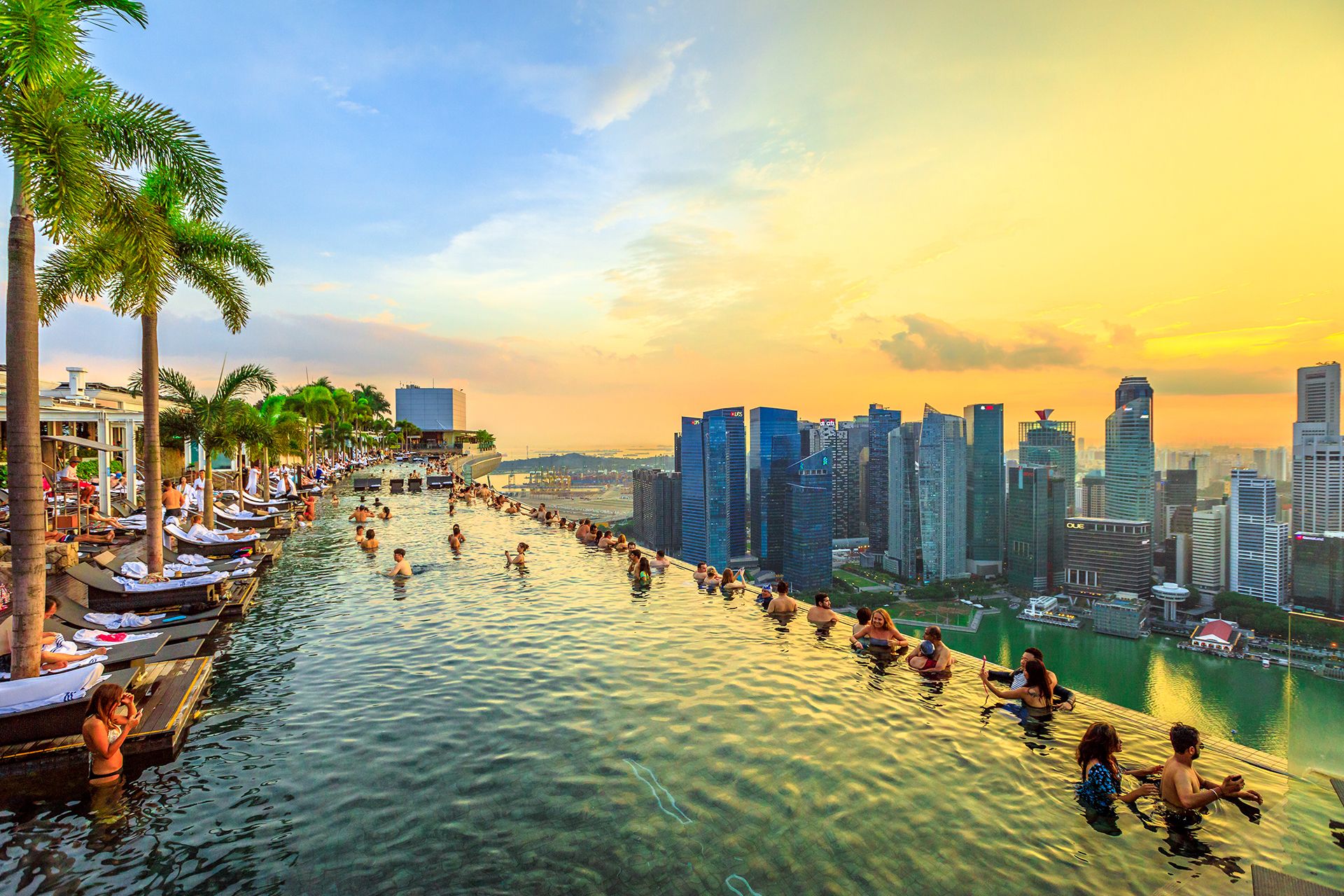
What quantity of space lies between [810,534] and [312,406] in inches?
2433

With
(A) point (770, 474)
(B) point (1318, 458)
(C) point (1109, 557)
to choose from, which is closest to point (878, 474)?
(A) point (770, 474)

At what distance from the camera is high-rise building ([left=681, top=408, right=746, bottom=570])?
8744cm

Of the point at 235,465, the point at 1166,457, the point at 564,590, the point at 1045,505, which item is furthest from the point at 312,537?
the point at 1166,457

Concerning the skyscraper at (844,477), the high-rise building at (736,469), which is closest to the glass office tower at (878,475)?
the skyscraper at (844,477)

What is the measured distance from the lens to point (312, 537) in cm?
2253

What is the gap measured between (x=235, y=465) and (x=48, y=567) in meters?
28.8

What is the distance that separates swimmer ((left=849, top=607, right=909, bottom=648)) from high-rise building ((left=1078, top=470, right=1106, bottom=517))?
8720cm

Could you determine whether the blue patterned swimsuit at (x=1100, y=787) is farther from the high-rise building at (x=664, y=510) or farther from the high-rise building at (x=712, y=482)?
the high-rise building at (x=664, y=510)

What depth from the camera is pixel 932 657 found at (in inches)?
367

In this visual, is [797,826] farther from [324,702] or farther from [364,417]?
[364,417]

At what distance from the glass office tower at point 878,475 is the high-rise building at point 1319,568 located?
98.6m

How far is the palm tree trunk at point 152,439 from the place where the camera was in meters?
12.1

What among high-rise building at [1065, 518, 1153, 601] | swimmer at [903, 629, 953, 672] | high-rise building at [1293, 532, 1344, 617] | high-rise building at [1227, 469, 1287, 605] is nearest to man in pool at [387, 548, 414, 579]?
swimmer at [903, 629, 953, 672]

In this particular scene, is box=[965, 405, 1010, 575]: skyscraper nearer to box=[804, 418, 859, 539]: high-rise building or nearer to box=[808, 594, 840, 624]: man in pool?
box=[804, 418, 859, 539]: high-rise building
